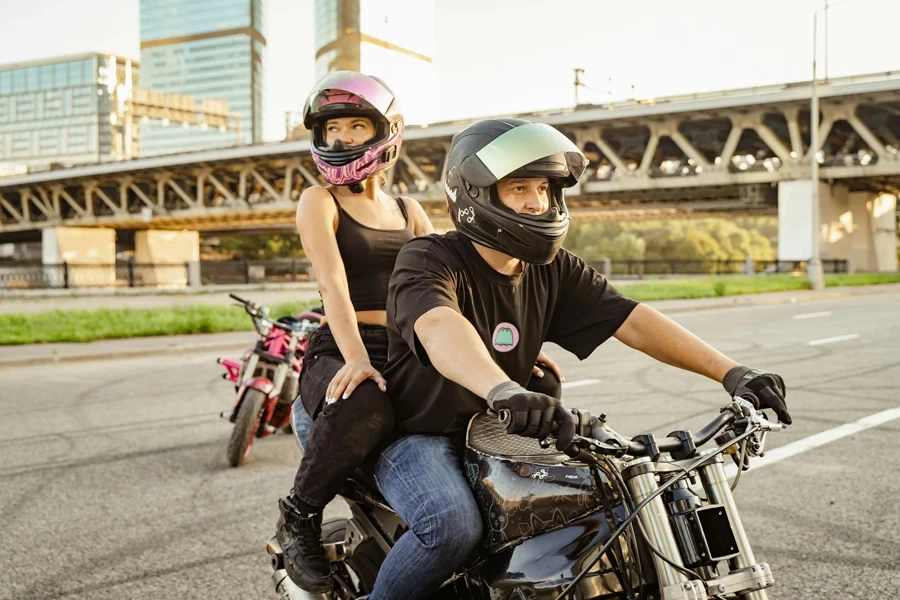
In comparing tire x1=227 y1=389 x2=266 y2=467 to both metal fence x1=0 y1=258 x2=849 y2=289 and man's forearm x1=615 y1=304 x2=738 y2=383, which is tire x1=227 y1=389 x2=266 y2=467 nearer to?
man's forearm x1=615 y1=304 x2=738 y2=383

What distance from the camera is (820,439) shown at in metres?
6.25

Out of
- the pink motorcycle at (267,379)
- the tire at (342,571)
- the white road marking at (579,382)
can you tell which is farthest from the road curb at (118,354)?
the tire at (342,571)

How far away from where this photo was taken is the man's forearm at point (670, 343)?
2.46 metres

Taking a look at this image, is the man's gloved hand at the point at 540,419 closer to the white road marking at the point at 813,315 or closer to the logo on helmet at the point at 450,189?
the logo on helmet at the point at 450,189

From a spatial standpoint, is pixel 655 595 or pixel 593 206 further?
pixel 593 206

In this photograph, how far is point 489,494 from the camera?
7.04ft

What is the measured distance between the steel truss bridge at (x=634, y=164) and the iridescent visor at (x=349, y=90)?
123 ft

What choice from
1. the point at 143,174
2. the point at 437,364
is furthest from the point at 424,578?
the point at 143,174

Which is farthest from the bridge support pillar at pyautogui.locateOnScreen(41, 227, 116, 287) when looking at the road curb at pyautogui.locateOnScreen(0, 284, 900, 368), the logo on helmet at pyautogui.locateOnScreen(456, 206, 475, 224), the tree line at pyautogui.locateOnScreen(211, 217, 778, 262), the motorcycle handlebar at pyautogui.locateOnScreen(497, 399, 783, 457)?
the motorcycle handlebar at pyautogui.locateOnScreen(497, 399, 783, 457)

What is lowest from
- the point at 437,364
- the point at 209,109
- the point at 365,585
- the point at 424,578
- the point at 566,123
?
the point at 365,585

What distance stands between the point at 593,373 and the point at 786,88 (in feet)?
152

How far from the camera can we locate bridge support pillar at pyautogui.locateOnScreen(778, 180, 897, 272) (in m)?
50.6

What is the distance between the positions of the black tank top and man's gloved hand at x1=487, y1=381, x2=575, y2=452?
1597 mm

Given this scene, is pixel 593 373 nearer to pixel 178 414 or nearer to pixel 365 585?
pixel 178 414
